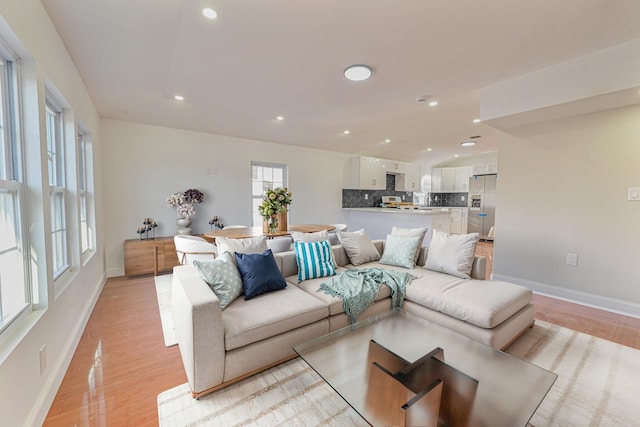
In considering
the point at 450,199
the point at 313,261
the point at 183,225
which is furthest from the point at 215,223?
the point at 450,199

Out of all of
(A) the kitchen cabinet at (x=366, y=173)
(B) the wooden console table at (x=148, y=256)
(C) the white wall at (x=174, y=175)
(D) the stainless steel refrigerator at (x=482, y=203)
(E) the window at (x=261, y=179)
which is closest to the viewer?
(B) the wooden console table at (x=148, y=256)

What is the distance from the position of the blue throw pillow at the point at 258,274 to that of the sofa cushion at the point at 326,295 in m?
0.23

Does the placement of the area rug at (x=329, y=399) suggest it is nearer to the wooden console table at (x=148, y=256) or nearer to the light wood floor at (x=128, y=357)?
the light wood floor at (x=128, y=357)

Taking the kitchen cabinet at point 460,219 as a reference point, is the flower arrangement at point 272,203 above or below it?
above

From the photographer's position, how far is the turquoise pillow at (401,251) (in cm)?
301

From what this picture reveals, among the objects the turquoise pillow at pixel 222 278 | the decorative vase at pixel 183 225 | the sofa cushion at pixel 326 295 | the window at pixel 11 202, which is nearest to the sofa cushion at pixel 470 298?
the sofa cushion at pixel 326 295

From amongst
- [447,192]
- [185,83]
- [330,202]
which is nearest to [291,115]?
[185,83]

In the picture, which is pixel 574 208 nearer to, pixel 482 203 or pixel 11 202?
pixel 482 203

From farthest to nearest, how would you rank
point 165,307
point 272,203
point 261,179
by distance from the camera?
point 261,179 < point 272,203 < point 165,307

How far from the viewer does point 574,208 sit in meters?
3.18

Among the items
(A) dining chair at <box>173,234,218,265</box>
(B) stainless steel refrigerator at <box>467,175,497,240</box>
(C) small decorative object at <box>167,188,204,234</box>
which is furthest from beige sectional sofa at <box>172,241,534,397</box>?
(B) stainless steel refrigerator at <box>467,175,497,240</box>

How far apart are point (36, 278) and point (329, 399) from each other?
1.91 metres

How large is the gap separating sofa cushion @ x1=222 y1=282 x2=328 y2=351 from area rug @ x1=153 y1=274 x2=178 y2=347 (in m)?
0.82

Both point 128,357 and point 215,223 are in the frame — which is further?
point 215,223
